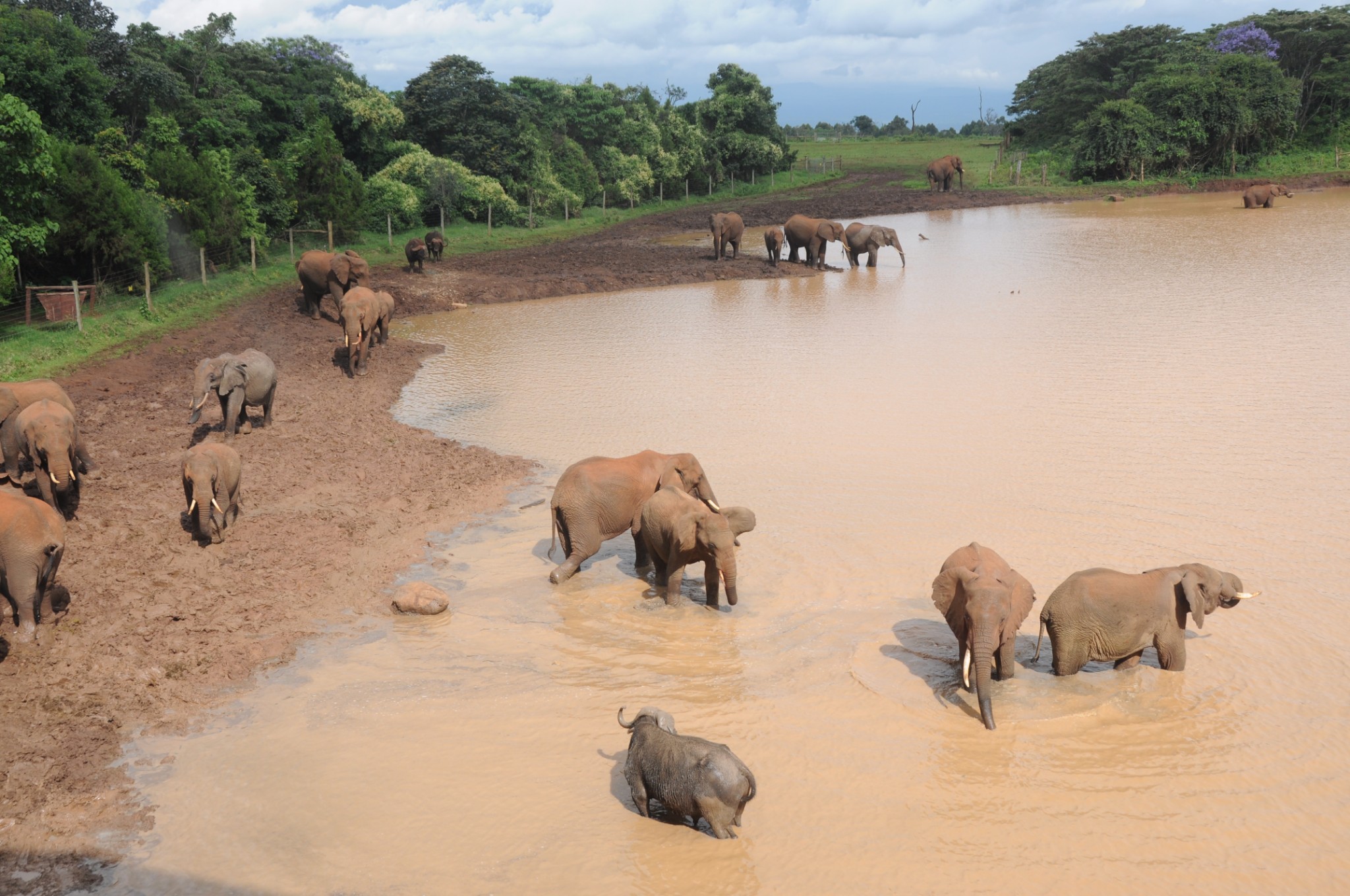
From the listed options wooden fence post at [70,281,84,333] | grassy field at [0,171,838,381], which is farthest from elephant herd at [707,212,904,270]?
wooden fence post at [70,281,84,333]

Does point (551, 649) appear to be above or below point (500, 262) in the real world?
below

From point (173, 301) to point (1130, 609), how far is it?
2250cm

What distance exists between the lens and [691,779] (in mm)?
6680

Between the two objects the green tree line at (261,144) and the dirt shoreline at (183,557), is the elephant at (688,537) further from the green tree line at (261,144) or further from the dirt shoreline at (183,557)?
the green tree line at (261,144)

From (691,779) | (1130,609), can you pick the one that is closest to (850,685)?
(1130,609)

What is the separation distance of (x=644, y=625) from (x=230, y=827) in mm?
4091

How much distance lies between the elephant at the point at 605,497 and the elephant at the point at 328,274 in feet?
49.8

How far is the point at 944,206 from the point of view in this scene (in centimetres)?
5006

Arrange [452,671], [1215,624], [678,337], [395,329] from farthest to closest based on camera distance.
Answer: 1. [395,329]
2. [678,337]
3. [1215,624]
4. [452,671]

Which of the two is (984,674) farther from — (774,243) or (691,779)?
(774,243)

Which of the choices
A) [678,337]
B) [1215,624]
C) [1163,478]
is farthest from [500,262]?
[1215,624]

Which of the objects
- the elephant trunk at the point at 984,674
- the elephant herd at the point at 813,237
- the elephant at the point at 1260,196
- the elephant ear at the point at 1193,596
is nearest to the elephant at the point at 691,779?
the elephant trunk at the point at 984,674

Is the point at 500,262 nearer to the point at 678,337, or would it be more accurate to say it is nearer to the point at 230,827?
the point at 678,337

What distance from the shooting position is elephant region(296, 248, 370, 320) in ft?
80.4
